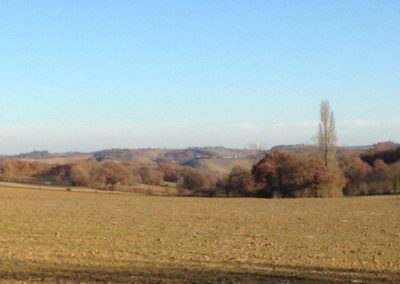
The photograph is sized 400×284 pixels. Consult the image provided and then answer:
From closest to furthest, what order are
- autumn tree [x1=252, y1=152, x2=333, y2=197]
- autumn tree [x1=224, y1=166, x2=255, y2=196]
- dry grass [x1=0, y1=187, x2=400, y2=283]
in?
dry grass [x1=0, y1=187, x2=400, y2=283] → autumn tree [x1=252, y1=152, x2=333, y2=197] → autumn tree [x1=224, y1=166, x2=255, y2=196]

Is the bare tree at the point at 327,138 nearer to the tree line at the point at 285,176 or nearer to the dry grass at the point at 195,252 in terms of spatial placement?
the tree line at the point at 285,176

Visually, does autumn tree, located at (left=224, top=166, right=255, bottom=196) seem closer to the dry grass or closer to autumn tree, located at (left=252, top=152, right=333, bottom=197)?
autumn tree, located at (left=252, top=152, right=333, bottom=197)

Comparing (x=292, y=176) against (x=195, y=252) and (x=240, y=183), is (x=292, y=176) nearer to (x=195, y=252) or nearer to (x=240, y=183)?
(x=240, y=183)

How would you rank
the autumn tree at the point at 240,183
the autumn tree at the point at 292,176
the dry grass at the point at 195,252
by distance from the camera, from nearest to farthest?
the dry grass at the point at 195,252 → the autumn tree at the point at 292,176 → the autumn tree at the point at 240,183

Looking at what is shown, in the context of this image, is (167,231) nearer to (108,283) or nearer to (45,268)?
(45,268)

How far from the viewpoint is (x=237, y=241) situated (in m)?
21.5

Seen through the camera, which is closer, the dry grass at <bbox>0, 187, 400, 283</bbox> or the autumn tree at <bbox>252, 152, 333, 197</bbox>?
the dry grass at <bbox>0, 187, 400, 283</bbox>

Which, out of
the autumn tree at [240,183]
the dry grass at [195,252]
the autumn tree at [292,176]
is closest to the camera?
the dry grass at [195,252]

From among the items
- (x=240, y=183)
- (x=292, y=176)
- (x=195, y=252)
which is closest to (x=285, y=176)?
(x=292, y=176)

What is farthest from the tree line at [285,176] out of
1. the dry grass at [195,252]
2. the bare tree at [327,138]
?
the dry grass at [195,252]

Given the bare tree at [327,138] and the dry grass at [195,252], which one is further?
the bare tree at [327,138]

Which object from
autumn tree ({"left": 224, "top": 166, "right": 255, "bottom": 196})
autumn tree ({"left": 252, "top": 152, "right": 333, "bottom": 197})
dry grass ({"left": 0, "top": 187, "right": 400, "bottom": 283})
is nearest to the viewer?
dry grass ({"left": 0, "top": 187, "right": 400, "bottom": 283})

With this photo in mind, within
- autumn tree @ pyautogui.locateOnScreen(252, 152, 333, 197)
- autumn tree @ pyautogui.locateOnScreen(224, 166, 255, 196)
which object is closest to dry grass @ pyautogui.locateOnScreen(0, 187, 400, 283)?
autumn tree @ pyautogui.locateOnScreen(252, 152, 333, 197)

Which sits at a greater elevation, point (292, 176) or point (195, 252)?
point (292, 176)
